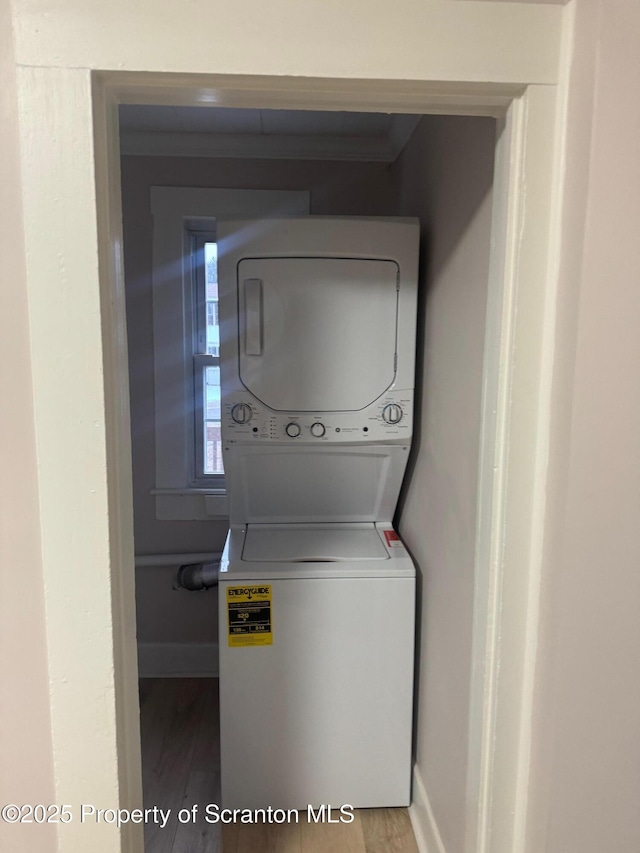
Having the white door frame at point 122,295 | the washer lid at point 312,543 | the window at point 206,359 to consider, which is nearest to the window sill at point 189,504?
the window at point 206,359

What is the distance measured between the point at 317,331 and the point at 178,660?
5.17 feet

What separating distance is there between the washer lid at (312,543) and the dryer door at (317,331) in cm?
42

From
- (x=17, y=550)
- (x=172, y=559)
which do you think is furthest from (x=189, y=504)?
(x=17, y=550)

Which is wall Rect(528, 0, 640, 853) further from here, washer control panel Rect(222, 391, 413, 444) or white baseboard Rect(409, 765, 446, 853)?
washer control panel Rect(222, 391, 413, 444)

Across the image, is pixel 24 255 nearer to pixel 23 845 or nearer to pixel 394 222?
pixel 23 845

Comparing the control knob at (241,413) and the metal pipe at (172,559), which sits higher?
the control knob at (241,413)

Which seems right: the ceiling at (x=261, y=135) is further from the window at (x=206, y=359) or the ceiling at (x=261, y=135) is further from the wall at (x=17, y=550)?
the wall at (x=17, y=550)

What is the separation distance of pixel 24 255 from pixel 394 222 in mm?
1143

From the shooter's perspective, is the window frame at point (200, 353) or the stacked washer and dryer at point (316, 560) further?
the window frame at point (200, 353)

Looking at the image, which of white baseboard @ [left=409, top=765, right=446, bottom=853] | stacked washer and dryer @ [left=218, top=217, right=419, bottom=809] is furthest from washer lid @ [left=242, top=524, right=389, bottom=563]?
white baseboard @ [left=409, top=765, right=446, bottom=853]

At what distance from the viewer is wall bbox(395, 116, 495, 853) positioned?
1361mm

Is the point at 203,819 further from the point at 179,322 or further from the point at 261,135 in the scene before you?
the point at 261,135

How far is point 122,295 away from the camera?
99 cm

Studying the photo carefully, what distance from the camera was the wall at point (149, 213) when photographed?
7.61ft
